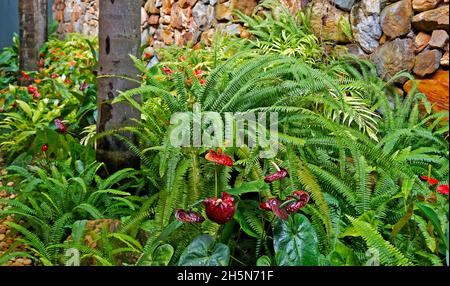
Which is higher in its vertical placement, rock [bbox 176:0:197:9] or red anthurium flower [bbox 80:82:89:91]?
rock [bbox 176:0:197:9]

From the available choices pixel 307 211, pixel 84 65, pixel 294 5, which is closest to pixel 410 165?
pixel 307 211

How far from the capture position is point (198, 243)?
6.08 feet

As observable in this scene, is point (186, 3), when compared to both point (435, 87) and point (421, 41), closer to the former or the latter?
point (421, 41)

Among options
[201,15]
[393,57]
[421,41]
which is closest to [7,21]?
[201,15]

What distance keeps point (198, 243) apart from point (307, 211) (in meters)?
0.52

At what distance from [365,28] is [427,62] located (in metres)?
0.53

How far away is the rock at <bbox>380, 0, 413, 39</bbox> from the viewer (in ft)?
11.1

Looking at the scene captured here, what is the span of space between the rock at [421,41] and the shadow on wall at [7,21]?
5.21 metres

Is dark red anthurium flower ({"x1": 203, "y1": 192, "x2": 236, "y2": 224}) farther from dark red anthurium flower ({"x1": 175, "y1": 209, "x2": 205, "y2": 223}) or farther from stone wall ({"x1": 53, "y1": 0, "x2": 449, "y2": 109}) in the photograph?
stone wall ({"x1": 53, "y1": 0, "x2": 449, "y2": 109})

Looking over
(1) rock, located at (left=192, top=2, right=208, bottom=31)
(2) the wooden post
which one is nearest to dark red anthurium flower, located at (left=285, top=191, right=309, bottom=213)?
(2) the wooden post

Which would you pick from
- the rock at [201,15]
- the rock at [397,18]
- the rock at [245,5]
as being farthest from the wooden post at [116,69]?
the rock at [201,15]

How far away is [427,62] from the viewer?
129 inches

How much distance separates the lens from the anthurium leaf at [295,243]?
1.85 metres
